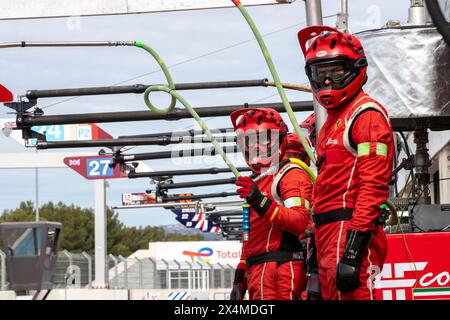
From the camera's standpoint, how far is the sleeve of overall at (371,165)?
5246 millimetres

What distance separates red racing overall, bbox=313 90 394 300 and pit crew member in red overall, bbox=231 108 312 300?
3.20 ft

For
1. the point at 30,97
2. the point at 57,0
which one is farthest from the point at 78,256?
the point at 57,0

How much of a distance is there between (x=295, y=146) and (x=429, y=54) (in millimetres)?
1445

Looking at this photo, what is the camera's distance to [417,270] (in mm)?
6762

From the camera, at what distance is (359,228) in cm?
522

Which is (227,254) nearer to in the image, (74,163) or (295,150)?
(74,163)

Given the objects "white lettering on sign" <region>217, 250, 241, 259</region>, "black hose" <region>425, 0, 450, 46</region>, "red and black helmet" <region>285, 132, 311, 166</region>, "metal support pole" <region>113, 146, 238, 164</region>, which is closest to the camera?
"black hose" <region>425, 0, 450, 46</region>

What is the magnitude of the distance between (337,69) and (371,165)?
669 millimetres

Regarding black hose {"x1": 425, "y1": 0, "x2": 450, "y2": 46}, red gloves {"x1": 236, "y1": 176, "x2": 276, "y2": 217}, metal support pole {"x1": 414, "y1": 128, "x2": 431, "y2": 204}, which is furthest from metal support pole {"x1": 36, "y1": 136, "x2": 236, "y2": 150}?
black hose {"x1": 425, "y1": 0, "x2": 450, "y2": 46}

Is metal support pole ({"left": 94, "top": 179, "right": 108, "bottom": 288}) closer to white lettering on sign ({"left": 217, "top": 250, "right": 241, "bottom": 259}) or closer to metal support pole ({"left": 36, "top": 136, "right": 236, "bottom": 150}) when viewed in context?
Answer: metal support pole ({"left": 36, "top": 136, "right": 236, "bottom": 150})

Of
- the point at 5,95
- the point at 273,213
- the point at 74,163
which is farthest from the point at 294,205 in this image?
the point at 74,163

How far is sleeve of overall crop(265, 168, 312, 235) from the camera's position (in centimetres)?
674

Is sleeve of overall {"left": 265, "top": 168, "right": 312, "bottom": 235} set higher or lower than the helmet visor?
lower

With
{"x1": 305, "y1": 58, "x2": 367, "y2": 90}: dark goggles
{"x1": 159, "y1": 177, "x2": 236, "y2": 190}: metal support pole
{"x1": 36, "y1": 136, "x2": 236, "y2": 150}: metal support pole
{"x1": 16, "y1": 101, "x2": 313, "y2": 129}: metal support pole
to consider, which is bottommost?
Answer: {"x1": 159, "y1": 177, "x2": 236, "y2": 190}: metal support pole
